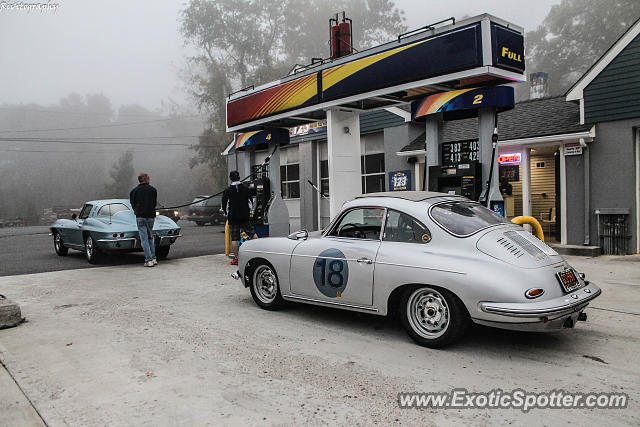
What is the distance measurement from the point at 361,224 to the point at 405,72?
3783 millimetres

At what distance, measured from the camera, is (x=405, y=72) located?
8195 millimetres

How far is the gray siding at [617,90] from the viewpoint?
35.8ft

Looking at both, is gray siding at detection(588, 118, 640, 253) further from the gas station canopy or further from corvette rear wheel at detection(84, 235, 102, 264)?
corvette rear wheel at detection(84, 235, 102, 264)

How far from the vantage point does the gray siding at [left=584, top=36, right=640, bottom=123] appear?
1091 cm

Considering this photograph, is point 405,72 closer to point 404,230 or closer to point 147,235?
point 404,230

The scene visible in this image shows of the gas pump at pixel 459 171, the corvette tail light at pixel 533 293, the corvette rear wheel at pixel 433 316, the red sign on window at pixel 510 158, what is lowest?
the corvette rear wheel at pixel 433 316

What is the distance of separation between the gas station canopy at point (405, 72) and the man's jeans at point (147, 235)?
11.6ft

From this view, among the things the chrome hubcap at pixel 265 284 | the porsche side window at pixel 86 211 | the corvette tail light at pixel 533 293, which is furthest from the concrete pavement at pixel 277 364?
the porsche side window at pixel 86 211

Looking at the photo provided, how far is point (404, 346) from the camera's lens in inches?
187

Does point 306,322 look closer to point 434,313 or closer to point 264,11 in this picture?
point 434,313

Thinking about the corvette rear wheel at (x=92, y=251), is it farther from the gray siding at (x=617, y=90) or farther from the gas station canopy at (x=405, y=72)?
the gray siding at (x=617, y=90)

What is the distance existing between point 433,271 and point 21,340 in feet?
14.8

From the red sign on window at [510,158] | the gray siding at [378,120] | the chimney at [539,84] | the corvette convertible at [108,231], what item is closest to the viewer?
the corvette convertible at [108,231]

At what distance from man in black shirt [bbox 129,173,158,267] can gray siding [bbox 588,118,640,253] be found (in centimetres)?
1019
